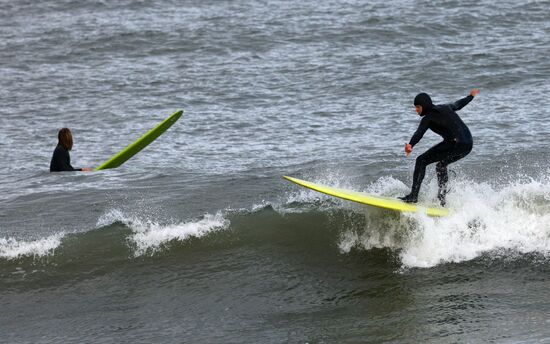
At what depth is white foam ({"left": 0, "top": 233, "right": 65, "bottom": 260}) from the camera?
11891 mm

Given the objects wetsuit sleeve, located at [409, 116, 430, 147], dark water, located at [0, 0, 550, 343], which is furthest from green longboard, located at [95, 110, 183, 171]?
wetsuit sleeve, located at [409, 116, 430, 147]

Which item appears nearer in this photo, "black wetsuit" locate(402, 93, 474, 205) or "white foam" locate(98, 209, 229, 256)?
"black wetsuit" locate(402, 93, 474, 205)

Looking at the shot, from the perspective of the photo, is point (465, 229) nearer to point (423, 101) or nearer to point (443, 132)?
point (443, 132)

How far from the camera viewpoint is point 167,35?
2575 cm

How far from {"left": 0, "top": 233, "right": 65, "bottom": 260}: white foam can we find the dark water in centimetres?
4

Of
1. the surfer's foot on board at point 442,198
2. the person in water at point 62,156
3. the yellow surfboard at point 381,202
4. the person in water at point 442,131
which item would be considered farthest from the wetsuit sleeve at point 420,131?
the person in water at point 62,156

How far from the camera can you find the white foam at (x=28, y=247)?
11891 mm

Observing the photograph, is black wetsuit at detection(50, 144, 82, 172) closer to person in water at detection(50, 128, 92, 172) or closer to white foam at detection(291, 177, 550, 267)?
person in water at detection(50, 128, 92, 172)

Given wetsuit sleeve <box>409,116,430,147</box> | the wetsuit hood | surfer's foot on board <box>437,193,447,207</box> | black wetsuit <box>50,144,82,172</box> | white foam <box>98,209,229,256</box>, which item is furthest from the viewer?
white foam <box>98,209,229,256</box>

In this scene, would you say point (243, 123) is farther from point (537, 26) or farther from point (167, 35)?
point (537, 26)

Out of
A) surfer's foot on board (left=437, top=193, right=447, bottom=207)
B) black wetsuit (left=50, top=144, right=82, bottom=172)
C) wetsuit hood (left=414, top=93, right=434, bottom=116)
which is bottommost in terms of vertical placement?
surfer's foot on board (left=437, top=193, right=447, bottom=207)

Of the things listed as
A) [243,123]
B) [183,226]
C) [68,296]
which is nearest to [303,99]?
[243,123]

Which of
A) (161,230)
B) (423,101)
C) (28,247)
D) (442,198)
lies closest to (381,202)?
(442,198)

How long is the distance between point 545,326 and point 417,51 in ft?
51.3
